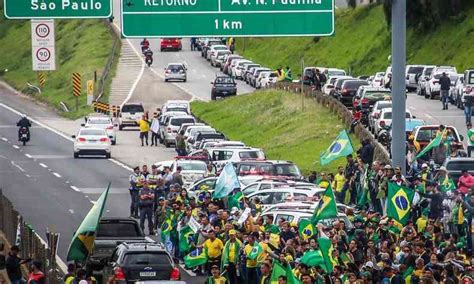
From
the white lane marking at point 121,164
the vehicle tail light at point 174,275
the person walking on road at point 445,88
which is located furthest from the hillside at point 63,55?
the vehicle tail light at point 174,275

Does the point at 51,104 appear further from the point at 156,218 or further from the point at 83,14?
the point at 83,14

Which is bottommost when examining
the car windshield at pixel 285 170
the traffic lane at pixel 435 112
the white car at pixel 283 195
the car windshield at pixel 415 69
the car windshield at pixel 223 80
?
the car windshield at pixel 285 170

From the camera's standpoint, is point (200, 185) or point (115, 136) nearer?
point (200, 185)

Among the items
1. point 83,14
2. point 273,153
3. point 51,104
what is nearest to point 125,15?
point 83,14

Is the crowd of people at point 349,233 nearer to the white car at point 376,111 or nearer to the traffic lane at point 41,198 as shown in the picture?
the traffic lane at point 41,198

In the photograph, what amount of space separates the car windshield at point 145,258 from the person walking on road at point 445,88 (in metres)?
36.3

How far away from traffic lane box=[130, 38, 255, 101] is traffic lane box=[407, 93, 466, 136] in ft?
74.6

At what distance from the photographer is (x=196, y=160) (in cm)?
5050

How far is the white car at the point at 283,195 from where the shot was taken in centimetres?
3812

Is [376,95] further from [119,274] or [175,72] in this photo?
[175,72]

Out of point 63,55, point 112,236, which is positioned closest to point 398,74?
point 112,236

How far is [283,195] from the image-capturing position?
→ 39.1 metres

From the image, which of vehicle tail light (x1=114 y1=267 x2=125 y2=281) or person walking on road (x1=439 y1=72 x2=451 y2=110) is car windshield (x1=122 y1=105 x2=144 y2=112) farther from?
vehicle tail light (x1=114 y1=267 x2=125 y2=281)

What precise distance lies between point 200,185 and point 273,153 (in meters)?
20.7
